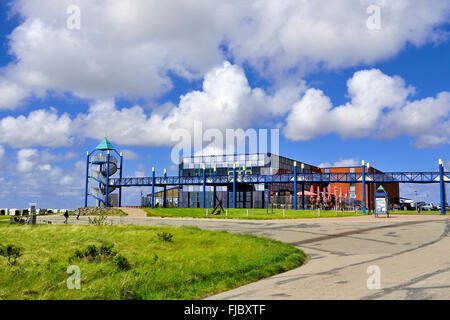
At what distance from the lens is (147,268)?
8.68m

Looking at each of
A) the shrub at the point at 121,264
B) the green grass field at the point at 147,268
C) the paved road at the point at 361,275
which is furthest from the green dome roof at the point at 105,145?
the shrub at the point at 121,264

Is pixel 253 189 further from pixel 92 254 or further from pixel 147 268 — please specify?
pixel 147 268

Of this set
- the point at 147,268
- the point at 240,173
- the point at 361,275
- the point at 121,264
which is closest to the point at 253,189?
the point at 240,173

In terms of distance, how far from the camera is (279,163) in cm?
7825

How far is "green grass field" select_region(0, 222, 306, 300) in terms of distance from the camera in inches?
268

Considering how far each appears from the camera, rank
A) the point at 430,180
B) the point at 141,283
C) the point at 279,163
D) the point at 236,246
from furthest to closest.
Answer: the point at 279,163 < the point at 430,180 < the point at 236,246 < the point at 141,283

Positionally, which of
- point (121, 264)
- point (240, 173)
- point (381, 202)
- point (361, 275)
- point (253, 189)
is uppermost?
point (240, 173)

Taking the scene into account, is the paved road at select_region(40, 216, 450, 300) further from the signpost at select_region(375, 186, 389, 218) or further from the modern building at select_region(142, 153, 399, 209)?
the modern building at select_region(142, 153, 399, 209)

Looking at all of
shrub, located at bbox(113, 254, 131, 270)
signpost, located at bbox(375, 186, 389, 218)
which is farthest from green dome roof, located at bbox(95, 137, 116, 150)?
shrub, located at bbox(113, 254, 131, 270)

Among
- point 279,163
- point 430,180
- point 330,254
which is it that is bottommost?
point 330,254

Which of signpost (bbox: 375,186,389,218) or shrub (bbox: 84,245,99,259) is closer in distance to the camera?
shrub (bbox: 84,245,99,259)
